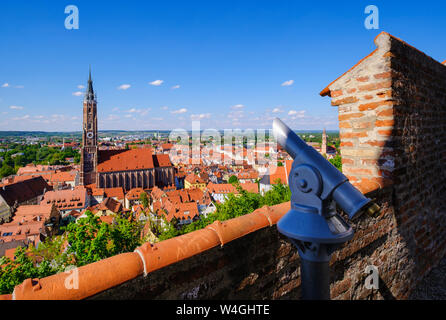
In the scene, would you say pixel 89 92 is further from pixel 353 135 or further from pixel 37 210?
pixel 353 135

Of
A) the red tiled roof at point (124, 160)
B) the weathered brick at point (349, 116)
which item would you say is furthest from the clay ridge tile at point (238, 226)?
the red tiled roof at point (124, 160)

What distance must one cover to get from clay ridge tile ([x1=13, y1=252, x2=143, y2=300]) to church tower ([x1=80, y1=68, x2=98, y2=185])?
68152 millimetres

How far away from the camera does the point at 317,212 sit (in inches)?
53.4

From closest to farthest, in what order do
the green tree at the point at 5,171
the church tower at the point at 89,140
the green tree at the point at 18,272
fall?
the green tree at the point at 18,272 < the church tower at the point at 89,140 < the green tree at the point at 5,171

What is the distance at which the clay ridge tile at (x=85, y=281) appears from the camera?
1.20 metres

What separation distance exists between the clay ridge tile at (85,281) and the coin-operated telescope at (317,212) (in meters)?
0.83

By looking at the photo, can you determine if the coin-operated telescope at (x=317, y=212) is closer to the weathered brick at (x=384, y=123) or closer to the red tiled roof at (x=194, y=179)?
the weathered brick at (x=384, y=123)

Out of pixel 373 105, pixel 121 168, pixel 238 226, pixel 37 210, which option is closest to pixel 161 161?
pixel 121 168

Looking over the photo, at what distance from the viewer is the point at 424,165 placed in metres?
3.92

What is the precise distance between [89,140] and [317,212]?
73.0 metres
